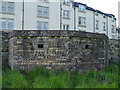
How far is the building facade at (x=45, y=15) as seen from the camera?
1272 inches

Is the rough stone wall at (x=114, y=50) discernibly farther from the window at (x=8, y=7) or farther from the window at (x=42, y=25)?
the window at (x=8, y=7)

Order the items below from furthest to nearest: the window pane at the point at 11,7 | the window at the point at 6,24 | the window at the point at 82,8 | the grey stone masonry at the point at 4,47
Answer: the window at the point at 82,8 < the window pane at the point at 11,7 < the window at the point at 6,24 < the grey stone masonry at the point at 4,47

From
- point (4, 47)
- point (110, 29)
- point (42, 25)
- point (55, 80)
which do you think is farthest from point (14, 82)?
point (110, 29)

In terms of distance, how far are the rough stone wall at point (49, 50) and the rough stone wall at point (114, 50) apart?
20.2 feet

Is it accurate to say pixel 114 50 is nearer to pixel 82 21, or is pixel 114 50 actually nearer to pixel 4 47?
pixel 4 47

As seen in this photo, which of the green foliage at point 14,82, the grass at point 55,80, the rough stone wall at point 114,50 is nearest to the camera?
the grass at point 55,80

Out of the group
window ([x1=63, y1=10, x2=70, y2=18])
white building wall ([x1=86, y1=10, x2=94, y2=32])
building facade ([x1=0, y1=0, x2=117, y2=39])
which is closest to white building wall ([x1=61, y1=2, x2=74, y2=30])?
building facade ([x1=0, y1=0, x2=117, y2=39])

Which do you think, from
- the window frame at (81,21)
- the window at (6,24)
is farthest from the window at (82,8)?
the window at (6,24)

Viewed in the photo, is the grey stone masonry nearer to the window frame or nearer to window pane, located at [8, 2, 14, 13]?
window pane, located at [8, 2, 14, 13]

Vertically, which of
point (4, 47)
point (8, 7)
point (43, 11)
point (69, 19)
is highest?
point (8, 7)

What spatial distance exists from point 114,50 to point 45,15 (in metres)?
16.4

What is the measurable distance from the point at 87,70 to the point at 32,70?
3045 mm

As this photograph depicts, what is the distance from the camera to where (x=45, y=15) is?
34.9 metres

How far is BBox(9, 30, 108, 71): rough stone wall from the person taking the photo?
13.8m
